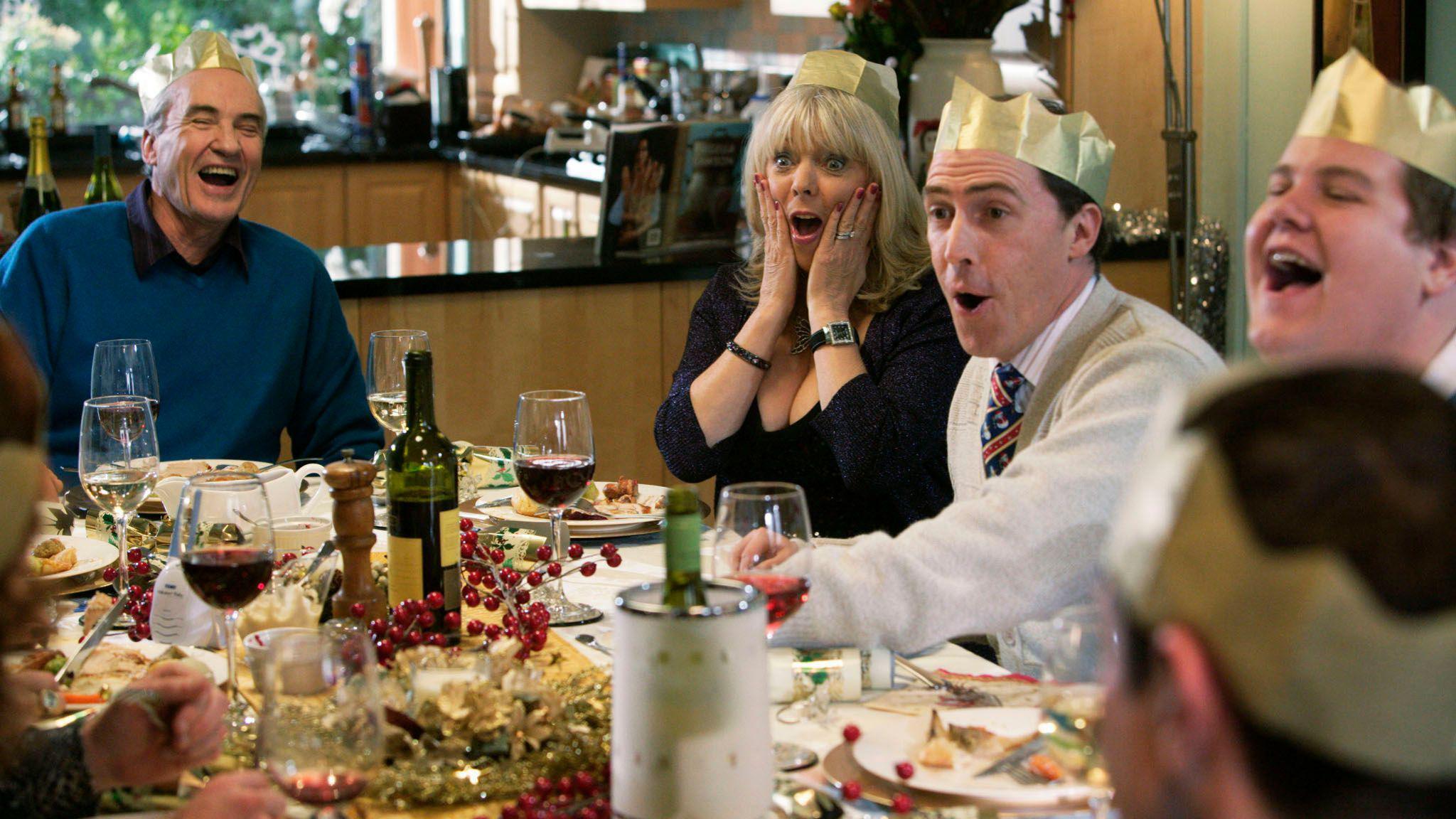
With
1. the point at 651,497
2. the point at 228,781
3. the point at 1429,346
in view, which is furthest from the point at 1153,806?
the point at 651,497

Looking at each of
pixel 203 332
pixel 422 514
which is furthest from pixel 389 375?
pixel 203 332

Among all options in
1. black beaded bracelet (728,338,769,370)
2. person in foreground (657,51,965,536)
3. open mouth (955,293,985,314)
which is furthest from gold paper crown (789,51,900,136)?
open mouth (955,293,985,314)

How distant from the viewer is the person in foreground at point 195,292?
2.55 metres

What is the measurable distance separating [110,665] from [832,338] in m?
1.19

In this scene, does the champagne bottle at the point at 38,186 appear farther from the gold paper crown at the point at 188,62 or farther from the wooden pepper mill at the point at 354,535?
the wooden pepper mill at the point at 354,535

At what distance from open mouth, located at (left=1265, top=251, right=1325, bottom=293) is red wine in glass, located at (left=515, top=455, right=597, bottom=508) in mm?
733

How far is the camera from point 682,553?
1.02 meters

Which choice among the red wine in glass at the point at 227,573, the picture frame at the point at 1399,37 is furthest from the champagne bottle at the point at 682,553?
the picture frame at the point at 1399,37

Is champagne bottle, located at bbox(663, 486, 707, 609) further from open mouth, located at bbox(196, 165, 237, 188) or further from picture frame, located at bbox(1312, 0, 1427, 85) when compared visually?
picture frame, located at bbox(1312, 0, 1427, 85)

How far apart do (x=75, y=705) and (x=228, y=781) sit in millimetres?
354

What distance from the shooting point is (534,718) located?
3.89 ft

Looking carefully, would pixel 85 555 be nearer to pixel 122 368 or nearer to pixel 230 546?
pixel 122 368

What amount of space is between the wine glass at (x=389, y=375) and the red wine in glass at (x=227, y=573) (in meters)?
0.70

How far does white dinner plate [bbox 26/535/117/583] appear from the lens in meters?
1.68
